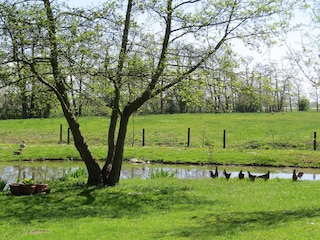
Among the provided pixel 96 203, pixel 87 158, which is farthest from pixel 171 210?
pixel 87 158

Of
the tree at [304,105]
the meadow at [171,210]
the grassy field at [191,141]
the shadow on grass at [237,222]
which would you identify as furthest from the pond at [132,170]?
the tree at [304,105]

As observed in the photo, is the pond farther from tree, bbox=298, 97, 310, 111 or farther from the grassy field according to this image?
tree, bbox=298, 97, 310, 111

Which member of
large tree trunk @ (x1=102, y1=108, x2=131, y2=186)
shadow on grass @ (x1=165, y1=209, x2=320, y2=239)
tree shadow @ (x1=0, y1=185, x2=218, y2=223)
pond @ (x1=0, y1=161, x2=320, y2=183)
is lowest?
pond @ (x1=0, y1=161, x2=320, y2=183)

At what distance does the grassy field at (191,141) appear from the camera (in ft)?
100

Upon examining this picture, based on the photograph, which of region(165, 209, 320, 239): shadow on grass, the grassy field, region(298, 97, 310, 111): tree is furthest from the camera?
region(298, 97, 310, 111): tree

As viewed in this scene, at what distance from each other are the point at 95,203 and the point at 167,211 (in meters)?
2.53

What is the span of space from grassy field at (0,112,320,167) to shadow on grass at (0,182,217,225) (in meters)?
11.4

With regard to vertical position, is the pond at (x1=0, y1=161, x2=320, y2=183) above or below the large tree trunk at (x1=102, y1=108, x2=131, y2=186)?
below

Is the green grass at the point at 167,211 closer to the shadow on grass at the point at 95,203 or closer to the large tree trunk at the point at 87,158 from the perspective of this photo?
the shadow on grass at the point at 95,203

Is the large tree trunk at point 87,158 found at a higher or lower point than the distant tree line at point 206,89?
lower

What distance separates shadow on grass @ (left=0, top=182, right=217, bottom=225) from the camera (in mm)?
12898

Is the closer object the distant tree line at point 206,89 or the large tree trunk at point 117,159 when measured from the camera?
the distant tree line at point 206,89

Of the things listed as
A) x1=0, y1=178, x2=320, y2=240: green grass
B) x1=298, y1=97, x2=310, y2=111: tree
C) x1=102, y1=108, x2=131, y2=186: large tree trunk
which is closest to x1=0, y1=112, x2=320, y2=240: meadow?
x1=0, y1=178, x2=320, y2=240: green grass

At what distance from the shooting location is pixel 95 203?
47.8 feet
